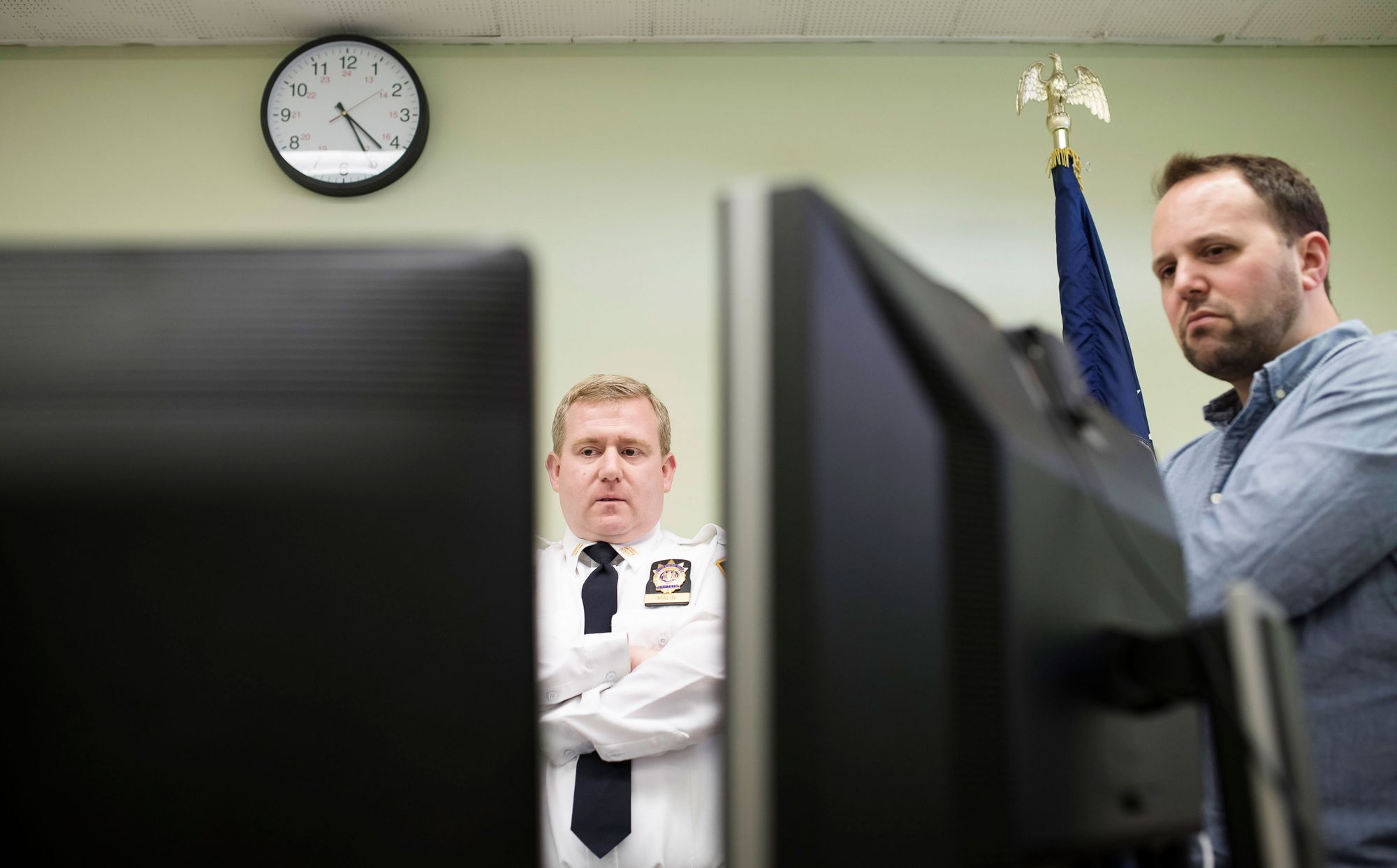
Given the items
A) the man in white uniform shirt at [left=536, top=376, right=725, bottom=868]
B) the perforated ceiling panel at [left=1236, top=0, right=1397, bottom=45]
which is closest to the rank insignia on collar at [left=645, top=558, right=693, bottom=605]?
the man in white uniform shirt at [left=536, top=376, right=725, bottom=868]

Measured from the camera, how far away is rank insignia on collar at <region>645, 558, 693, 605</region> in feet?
6.73

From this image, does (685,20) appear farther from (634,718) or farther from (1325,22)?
(634,718)

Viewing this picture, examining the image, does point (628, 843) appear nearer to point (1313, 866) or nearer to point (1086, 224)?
point (1313, 866)

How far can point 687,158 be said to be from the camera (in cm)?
302

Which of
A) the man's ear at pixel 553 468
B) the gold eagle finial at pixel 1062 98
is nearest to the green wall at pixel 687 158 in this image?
the gold eagle finial at pixel 1062 98

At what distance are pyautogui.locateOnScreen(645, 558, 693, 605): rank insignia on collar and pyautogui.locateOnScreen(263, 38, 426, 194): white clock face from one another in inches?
60.4

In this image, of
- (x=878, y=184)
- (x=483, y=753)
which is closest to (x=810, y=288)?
(x=483, y=753)

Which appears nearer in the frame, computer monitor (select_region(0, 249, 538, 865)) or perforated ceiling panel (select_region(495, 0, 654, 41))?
computer monitor (select_region(0, 249, 538, 865))

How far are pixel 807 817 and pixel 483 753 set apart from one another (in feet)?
0.54

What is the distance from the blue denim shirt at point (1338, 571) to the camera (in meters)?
0.97

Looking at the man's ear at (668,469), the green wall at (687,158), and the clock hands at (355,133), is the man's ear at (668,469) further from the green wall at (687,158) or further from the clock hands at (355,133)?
the clock hands at (355,133)

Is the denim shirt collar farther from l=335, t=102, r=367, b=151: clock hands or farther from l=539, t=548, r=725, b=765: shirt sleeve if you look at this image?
l=335, t=102, r=367, b=151: clock hands

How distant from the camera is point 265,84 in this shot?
9.93ft

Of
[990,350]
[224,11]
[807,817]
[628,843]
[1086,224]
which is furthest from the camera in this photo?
[224,11]
